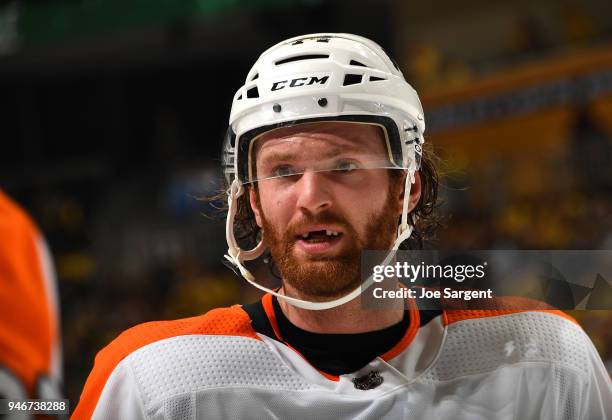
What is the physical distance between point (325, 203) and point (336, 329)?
9.1 inches

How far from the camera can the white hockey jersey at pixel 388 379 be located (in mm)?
1507

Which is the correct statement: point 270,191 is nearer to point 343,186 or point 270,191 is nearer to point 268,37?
point 343,186

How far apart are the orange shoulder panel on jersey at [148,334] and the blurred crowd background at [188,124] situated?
386mm

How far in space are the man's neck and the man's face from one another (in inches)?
2.2

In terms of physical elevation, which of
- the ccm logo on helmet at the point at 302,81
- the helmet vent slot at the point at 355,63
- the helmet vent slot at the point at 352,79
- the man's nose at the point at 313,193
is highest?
the helmet vent slot at the point at 355,63

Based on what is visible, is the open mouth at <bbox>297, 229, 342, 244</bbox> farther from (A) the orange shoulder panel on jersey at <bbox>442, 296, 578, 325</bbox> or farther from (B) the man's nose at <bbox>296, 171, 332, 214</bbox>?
(A) the orange shoulder panel on jersey at <bbox>442, 296, 578, 325</bbox>

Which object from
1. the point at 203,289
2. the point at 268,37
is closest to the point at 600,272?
the point at 203,289

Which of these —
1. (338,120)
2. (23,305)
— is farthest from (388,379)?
(23,305)

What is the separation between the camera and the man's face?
58.8 inches

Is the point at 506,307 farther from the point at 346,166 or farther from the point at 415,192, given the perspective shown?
the point at 346,166

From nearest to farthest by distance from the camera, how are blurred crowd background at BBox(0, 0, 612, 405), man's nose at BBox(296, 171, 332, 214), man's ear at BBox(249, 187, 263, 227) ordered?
1. man's nose at BBox(296, 171, 332, 214)
2. man's ear at BBox(249, 187, 263, 227)
3. blurred crowd background at BBox(0, 0, 612, 405)

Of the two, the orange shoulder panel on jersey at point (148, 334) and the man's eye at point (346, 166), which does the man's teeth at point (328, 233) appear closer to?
the man's eye at point (346, 166)

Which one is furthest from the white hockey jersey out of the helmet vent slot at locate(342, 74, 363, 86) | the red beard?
the helmet vent slot at locate(342, 74, 363, 86)

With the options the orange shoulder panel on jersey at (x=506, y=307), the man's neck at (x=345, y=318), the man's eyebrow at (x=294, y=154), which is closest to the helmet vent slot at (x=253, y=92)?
the man's eyebrow at (x=294, y=154)
